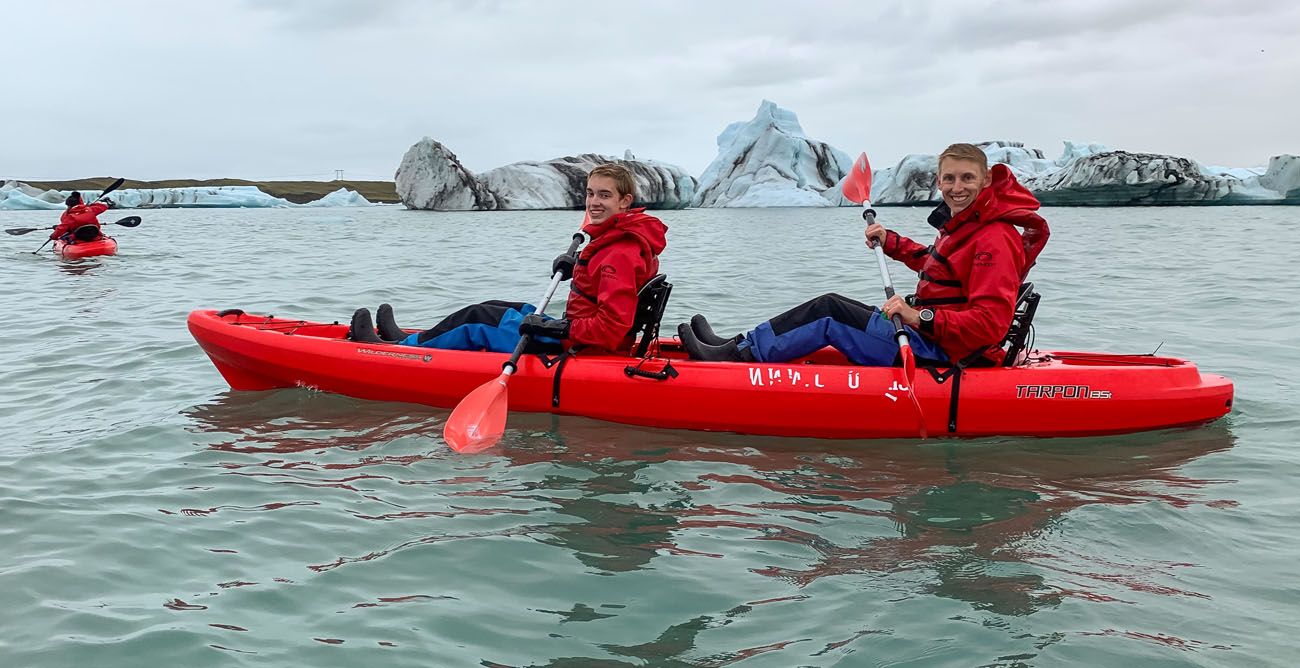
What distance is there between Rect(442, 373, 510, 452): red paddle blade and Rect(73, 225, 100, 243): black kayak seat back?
15.7 meters

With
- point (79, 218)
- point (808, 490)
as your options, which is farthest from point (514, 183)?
point (808, 490)

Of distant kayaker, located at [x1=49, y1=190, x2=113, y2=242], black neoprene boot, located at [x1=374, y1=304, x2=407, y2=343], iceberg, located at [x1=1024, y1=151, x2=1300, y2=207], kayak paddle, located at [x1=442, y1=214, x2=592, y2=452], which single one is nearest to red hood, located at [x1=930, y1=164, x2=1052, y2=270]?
kayak paddle, located at [x1=442, y1=214, x2=592, y2=452]

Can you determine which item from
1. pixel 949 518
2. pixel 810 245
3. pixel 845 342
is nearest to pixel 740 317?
pixel 845 342

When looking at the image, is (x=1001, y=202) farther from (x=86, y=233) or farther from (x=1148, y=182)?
(x=1148, y=182)

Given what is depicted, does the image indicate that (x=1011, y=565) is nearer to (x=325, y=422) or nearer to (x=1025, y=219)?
(x=1025, y=219)

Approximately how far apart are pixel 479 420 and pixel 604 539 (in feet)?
5.35

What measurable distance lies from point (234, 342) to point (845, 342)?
431 centimetres

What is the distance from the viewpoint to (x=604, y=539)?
443cm

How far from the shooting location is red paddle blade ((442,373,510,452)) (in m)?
5.65

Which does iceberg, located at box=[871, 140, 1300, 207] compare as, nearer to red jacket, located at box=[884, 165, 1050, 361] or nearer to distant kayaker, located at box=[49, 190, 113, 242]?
distant kayaker, located at box=[49, 190, 113, 242]

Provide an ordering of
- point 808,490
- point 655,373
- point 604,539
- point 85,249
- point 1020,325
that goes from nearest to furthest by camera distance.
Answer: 1. point 604,539
2. point 808,490
3. point 1020,325
4. point 655,373
5. point 85,249

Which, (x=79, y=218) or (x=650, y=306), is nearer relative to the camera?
(x=650, y=306)

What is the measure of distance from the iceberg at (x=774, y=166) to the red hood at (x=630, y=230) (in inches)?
2031

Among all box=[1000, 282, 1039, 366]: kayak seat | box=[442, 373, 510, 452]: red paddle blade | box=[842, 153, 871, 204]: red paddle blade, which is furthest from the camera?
box=[842, 153, 871, 204]: red paddle blade
